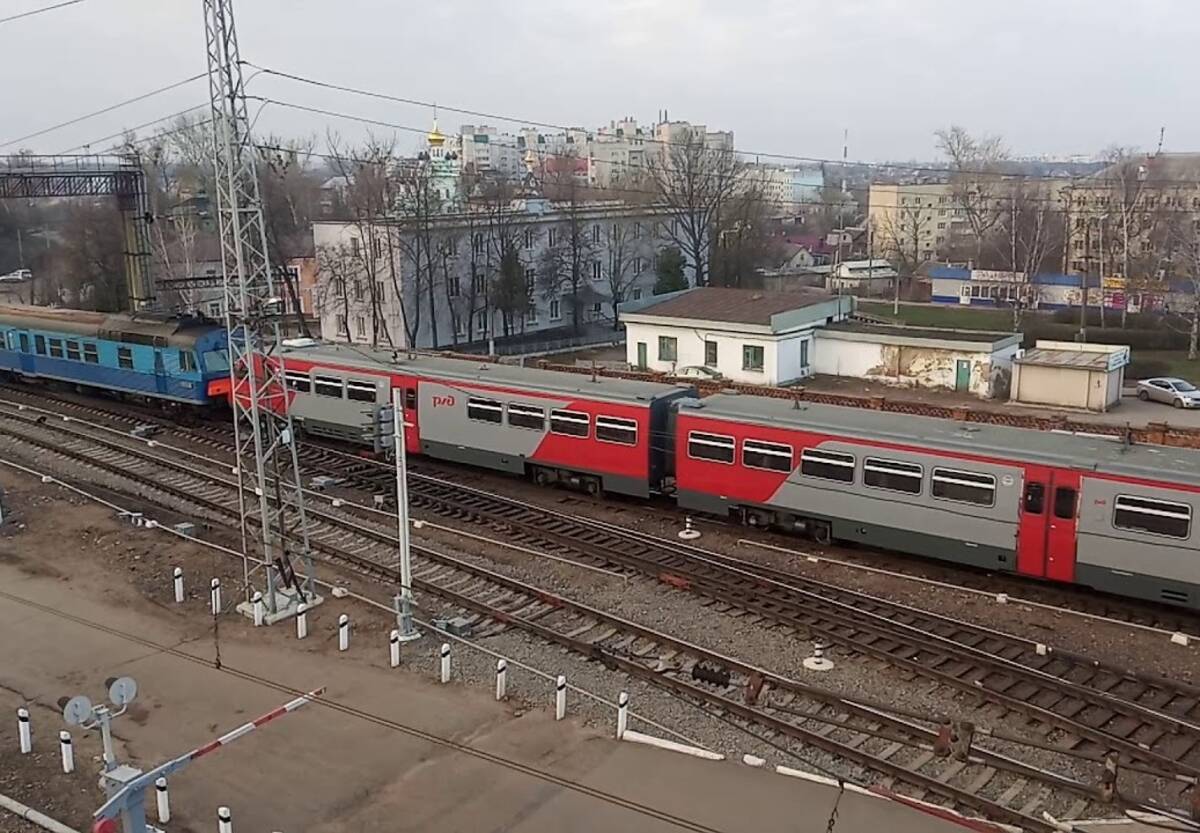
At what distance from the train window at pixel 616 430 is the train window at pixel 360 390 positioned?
6708mm

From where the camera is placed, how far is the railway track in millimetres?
10758

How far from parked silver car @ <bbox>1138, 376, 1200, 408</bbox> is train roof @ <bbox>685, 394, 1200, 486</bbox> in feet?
74.1

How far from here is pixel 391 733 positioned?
1209 centimetres

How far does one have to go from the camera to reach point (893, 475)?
1745 cm

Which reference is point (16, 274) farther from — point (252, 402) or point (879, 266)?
point (252, 402)

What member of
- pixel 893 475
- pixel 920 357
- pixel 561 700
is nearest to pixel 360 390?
pixel 893 475

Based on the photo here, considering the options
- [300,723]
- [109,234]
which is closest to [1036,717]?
[300,723]

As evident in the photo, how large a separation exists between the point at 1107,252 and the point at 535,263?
1454 inches

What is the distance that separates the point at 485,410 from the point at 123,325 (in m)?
14.6

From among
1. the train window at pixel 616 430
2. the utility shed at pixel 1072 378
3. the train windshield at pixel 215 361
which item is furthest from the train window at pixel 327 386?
the utility shed at pixel 1072 378

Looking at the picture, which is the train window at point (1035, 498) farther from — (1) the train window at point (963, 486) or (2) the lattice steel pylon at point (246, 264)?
(2) the lattice steel pylon at point (246, 264)

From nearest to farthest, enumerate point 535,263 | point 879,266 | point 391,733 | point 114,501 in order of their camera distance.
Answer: point 391,733
point 114,501
point 535,263
point 879,266

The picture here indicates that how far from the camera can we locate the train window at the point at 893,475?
56.5ft

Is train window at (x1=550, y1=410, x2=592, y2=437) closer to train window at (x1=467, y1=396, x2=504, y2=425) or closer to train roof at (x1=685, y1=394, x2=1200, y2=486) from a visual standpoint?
train window at (x1=467, y1=396, x2=504, y2=425)
